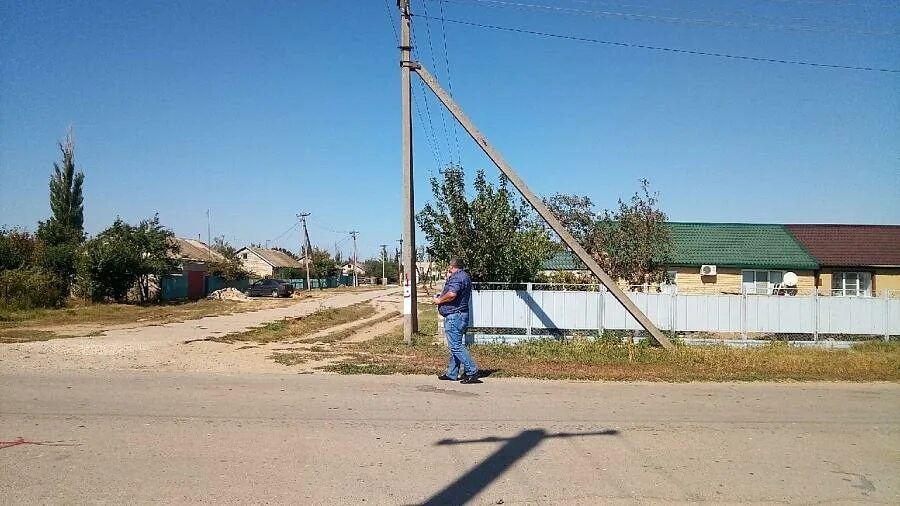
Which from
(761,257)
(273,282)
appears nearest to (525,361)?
(761,257)

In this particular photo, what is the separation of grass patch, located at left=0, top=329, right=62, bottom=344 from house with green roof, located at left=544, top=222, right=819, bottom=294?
15.9 metres

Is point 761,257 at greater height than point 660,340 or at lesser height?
greater

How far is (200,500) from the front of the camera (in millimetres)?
4590

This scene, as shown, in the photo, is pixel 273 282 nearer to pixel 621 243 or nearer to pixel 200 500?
pixel 621 243

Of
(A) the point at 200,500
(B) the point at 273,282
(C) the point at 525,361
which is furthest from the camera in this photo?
(B) the point at 273,282

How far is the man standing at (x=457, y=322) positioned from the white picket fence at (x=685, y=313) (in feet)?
16.1

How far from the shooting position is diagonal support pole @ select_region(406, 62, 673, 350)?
13.3 meters

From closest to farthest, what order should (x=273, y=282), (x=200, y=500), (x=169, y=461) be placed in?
1. (x=200, y=500)
2. (x=169, y=461)
3. (x=273, y=282)

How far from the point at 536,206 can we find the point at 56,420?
924 cm

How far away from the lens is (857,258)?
24859 millimetres

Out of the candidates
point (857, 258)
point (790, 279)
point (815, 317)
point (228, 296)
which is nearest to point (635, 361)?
point (815, 317)

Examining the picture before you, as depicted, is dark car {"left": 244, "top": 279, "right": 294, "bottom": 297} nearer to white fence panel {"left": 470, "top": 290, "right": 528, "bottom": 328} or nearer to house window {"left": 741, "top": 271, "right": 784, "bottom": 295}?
house window {"left": 741, "top": 271, "right": 784, "bottom": 295}

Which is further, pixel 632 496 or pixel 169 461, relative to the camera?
pixel 169 461

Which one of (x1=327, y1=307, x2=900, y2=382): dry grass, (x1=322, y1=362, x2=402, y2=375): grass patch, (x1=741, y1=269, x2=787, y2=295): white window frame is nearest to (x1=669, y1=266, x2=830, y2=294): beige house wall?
(x1=741, y1=269, x2=787, y2=295): white window frame
